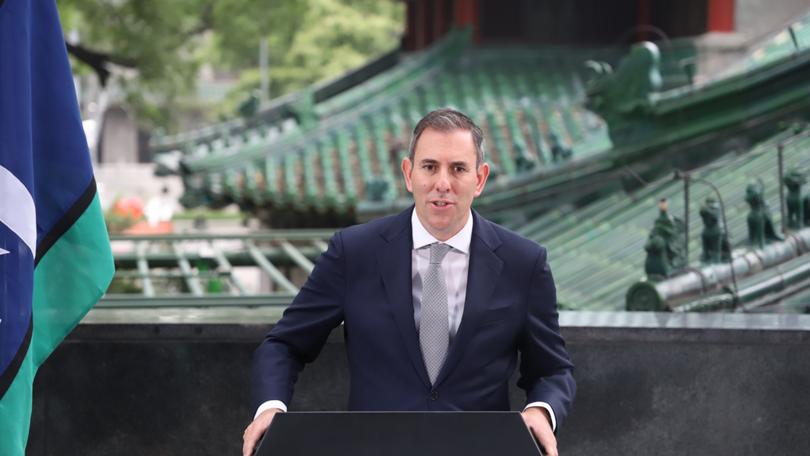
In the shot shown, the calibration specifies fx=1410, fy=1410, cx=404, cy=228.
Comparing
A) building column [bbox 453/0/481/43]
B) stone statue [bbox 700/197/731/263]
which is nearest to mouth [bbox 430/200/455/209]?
stone statue [bbox 700/197/731/263]

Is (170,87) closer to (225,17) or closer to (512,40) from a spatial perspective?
(225,17)

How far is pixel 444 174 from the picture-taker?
12.9 ft

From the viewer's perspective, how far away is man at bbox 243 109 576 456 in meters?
4.11

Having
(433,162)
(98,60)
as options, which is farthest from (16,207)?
(98,60)

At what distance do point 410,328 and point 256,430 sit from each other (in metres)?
0.55

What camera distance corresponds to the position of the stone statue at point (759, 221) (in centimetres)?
720

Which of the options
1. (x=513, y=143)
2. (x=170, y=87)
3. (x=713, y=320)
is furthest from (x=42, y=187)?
(x=170, y=87)

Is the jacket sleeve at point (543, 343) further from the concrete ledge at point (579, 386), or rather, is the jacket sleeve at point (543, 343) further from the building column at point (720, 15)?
the building column at point (720, 15)

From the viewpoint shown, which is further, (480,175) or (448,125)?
(480,175)

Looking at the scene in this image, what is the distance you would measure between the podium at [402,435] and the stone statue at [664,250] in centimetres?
326

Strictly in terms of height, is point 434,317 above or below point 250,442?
above

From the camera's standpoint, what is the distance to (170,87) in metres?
18.2

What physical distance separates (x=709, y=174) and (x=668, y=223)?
3.12m

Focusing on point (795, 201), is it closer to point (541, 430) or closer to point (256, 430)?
point (541, 430)
